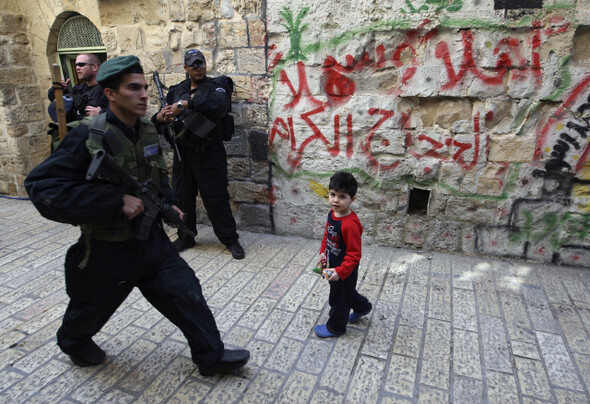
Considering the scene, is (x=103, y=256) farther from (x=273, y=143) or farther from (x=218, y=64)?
(x=218, y=64)

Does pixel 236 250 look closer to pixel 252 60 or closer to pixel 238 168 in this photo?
pixel 238 168

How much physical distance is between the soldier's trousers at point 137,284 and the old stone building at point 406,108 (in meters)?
2.15

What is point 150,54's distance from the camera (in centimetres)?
420

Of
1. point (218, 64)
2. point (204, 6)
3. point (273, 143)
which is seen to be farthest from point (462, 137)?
point (204, 6)

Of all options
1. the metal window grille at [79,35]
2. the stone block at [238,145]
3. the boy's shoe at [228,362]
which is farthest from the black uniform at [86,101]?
the boy's shoe at [228,362]

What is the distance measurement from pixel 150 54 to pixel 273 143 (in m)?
1.79

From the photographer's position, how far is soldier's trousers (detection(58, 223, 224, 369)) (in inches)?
79.1

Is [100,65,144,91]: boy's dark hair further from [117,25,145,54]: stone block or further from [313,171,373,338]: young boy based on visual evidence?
[117,25,145,54]: stone block

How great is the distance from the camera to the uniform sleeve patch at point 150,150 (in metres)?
2.06

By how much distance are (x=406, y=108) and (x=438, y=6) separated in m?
0.90

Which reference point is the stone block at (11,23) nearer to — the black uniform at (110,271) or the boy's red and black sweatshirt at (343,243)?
the black uniform at (110,271)

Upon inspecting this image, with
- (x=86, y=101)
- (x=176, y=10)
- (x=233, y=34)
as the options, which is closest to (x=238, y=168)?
(x=233, y=34)

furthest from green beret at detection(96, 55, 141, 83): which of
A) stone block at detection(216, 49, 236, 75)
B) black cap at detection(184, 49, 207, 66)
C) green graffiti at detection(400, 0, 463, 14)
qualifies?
green graffiti at detection(400, 0, 463, 14)

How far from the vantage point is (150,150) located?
6.84 feet
